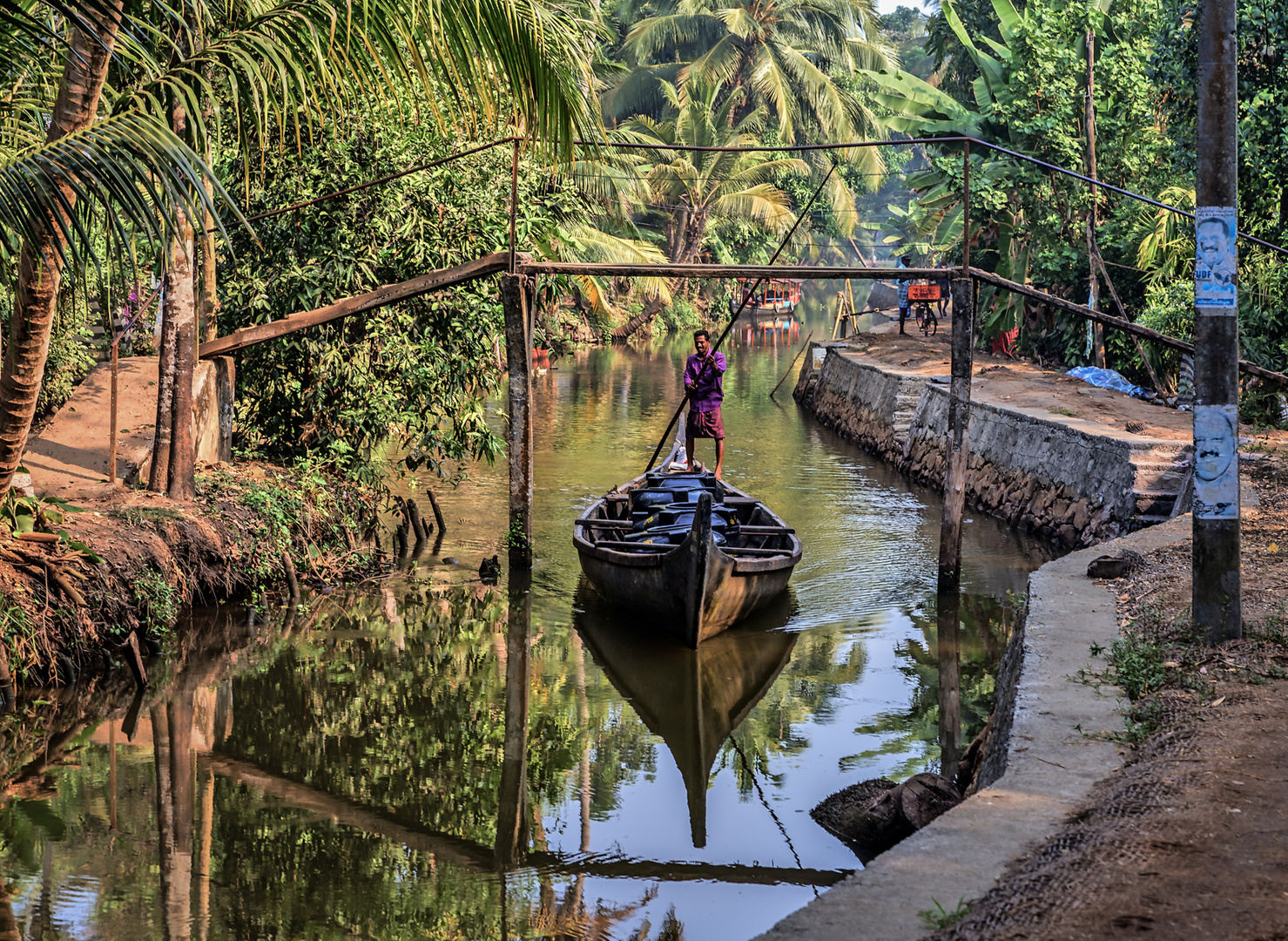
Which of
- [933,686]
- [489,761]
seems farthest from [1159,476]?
[489,761]

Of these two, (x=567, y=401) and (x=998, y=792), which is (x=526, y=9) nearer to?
(x=998, y=792)

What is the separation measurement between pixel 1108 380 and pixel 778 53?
68.7 feet

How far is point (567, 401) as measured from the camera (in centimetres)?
2541

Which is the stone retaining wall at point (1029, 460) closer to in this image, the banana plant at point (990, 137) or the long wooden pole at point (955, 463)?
the long wooden pole at point (955, 463)

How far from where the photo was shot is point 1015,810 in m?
4.51

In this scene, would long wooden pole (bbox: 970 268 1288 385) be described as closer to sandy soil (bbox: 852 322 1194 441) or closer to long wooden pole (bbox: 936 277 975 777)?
long wooden pole (bbox: 936 277 975 777)

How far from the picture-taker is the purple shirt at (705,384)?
13234mm

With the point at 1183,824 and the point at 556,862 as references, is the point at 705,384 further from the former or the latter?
the point at 1183,824

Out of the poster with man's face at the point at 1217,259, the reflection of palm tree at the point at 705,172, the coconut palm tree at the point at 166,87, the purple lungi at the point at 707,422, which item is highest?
the reflection of palm tree at the point at 705,172

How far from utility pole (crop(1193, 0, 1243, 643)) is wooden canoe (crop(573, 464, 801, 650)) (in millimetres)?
3386

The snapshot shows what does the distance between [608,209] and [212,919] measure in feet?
81.7

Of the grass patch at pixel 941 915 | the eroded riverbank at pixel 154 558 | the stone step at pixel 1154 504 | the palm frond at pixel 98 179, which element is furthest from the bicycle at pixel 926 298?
the grass patch at pixel 941 915

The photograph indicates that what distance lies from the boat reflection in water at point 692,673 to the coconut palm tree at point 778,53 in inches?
1027

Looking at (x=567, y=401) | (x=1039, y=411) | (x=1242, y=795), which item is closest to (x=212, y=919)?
(x=1242, y=795)
